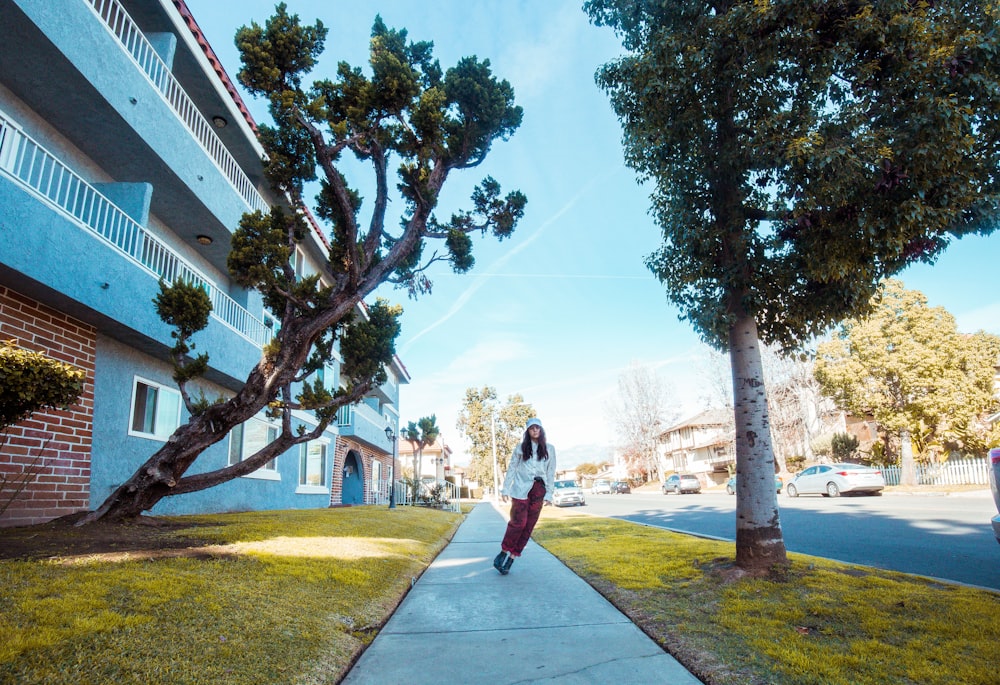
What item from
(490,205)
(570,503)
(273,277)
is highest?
(490,205)

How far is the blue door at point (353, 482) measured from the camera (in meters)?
24.3

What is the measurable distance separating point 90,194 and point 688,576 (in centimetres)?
915

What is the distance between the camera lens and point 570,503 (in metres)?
27.4

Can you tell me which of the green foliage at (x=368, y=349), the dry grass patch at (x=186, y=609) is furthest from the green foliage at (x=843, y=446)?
the dry grass patch at (x=186, y=609)

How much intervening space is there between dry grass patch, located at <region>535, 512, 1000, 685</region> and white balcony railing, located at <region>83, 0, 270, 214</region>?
9466mm

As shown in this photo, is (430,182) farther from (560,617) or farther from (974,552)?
(974,552)

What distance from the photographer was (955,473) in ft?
76.0

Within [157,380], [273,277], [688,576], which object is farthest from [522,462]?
[157,380]

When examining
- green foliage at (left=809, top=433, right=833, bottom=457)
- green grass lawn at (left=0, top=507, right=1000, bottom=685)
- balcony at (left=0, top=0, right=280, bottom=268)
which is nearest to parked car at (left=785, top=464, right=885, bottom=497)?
green foliage at (left=809, top=433, right=833, bottom=457)

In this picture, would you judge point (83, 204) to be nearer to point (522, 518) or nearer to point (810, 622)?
point (522, 518)

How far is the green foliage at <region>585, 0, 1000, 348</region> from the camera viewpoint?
4.69 meters

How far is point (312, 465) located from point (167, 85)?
12.0 metres

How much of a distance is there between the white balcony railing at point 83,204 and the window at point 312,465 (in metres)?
7.03

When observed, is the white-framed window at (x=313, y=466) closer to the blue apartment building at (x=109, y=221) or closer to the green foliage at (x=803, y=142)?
the blue apartment building at (x=109, y=221)
